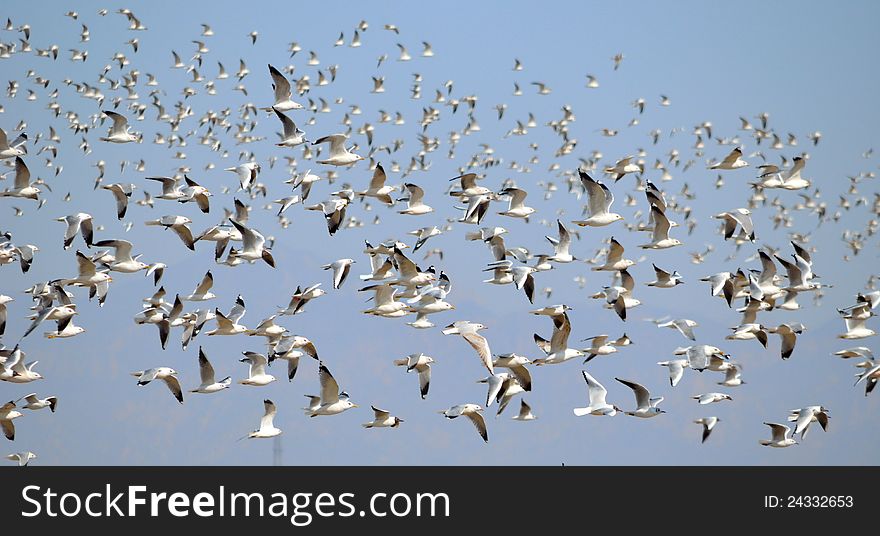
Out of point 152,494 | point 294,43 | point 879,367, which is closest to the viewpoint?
point 879,367

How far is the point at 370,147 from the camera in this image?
3950 centimetres

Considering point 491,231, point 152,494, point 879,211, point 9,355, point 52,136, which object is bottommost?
point 152,494

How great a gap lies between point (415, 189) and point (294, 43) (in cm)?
1451

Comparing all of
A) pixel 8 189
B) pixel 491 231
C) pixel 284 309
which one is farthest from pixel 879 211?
pixel 8 189

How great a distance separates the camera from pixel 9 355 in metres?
23.0

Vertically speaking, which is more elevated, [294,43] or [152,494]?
[294,43]

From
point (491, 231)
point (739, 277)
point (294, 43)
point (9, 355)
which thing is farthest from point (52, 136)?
point (739, 277)

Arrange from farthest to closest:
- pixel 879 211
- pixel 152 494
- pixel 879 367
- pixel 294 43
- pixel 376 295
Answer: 1. pixel 294 43
2. pixel 879 211
3. pixel 152 494
4. pixel 376 295
5. pixel 879 367

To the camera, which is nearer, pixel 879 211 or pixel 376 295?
pixel 376 295

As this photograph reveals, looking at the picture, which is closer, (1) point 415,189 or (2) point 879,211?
(1) point 415,189

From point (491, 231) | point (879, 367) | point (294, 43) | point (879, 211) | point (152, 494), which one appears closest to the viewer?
point (879, 367)

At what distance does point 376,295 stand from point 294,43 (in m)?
16.2

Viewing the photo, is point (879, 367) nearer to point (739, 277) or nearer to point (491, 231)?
point (739, 277)

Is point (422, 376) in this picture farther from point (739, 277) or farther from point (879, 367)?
point (879, 367)
